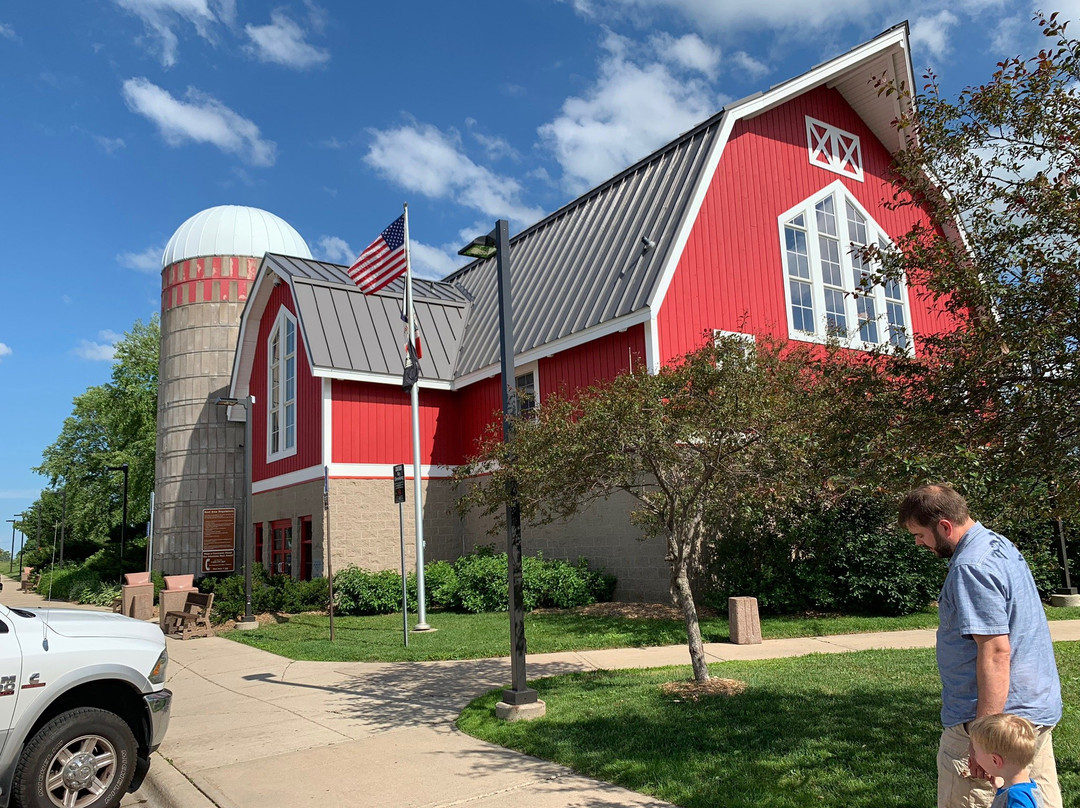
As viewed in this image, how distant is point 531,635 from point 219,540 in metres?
15.6

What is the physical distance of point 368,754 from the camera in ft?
22.2

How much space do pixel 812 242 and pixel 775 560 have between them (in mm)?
8389

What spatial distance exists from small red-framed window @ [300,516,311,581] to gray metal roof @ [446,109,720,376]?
5599mm

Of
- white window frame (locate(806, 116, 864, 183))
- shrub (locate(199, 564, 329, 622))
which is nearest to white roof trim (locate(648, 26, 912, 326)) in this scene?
white window frame (locate(806, 116, 864, 183))

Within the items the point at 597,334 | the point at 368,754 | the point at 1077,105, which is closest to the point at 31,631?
the point at 368,754

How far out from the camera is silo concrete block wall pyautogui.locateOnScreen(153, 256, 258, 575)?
27.9m

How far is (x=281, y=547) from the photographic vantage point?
22.9 meters

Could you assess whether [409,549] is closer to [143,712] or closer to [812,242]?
[812,242]

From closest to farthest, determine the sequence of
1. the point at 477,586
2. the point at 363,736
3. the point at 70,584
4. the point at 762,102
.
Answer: the point at 363,736 < the point at 477,586 < the point at 762,102 < the point at 70,584

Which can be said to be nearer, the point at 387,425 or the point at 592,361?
A: the point at 592,361

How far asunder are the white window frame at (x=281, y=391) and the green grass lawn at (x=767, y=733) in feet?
48.7

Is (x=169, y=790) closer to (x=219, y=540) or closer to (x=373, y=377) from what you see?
(x=373, y=377)

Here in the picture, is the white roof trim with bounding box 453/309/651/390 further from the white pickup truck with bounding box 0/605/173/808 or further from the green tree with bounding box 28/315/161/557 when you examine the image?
the green tree with bounding box 28/315/161/557

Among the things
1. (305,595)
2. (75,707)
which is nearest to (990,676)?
(75,707)
